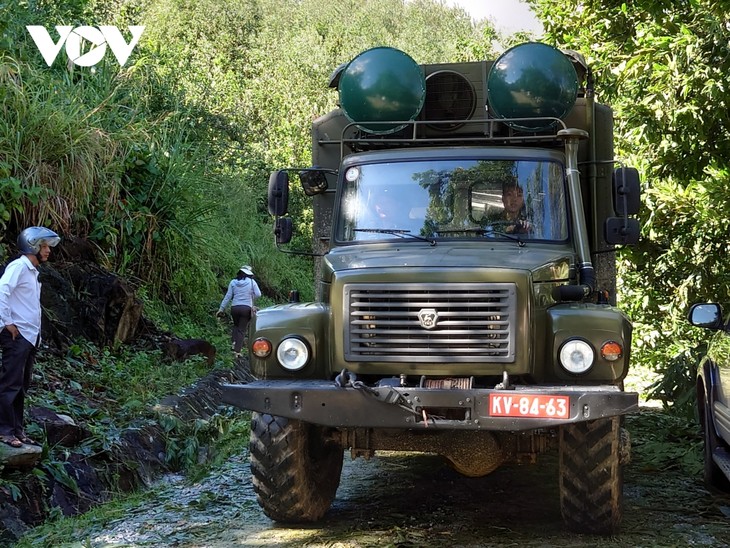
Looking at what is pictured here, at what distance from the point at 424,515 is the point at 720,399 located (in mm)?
2260

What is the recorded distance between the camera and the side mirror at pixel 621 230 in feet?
23.3

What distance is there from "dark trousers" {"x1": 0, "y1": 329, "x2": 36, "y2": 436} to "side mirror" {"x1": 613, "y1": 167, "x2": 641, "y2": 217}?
4.43m

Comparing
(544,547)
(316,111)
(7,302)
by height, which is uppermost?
(316,111)

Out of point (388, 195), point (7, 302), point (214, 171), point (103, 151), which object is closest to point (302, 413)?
point (388, 195)

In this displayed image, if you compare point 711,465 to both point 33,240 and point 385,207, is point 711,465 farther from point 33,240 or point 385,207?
point 33,240

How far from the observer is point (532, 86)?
7652mm

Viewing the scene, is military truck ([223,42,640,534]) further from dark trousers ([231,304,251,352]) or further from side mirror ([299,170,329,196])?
dark trousers ([231,304,251,352])

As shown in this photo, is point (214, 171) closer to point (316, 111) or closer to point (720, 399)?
point (316, 111)

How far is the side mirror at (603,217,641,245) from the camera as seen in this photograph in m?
7.09

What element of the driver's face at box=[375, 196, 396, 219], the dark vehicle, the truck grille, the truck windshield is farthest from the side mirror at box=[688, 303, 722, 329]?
the driver's face at box=[375, 196, 396, 219]

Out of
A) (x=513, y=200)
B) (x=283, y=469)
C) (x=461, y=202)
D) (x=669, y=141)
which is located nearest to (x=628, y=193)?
(x=513, y=200)

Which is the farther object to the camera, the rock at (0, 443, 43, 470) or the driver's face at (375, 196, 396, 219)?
the driver's face at (375, 196, 396, 219)

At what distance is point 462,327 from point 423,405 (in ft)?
1.97

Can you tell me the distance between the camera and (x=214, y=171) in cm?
2088
